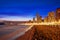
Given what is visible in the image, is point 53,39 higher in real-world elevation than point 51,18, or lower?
lower

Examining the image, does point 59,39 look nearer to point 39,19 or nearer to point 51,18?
point 51,18

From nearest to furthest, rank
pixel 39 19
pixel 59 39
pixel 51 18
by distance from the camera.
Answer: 1. pixel 59 39
2. pixel 51 18
3. pixel 39 19

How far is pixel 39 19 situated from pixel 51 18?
57.0 ft

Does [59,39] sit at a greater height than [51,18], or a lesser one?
lesser

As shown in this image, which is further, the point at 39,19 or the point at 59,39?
the point at 39,19

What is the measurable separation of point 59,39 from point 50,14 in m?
54.2

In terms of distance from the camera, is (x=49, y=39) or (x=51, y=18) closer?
(x=49, y=39)

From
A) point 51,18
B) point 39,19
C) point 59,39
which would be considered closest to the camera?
point 59,39

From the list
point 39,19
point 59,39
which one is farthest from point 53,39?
point 39,19

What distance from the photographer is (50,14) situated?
214ft

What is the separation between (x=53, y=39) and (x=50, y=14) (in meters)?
54.2

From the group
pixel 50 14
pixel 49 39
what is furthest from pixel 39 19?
pixel 49 39

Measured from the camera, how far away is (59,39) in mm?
11656

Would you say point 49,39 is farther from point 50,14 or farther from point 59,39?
point 50,14
